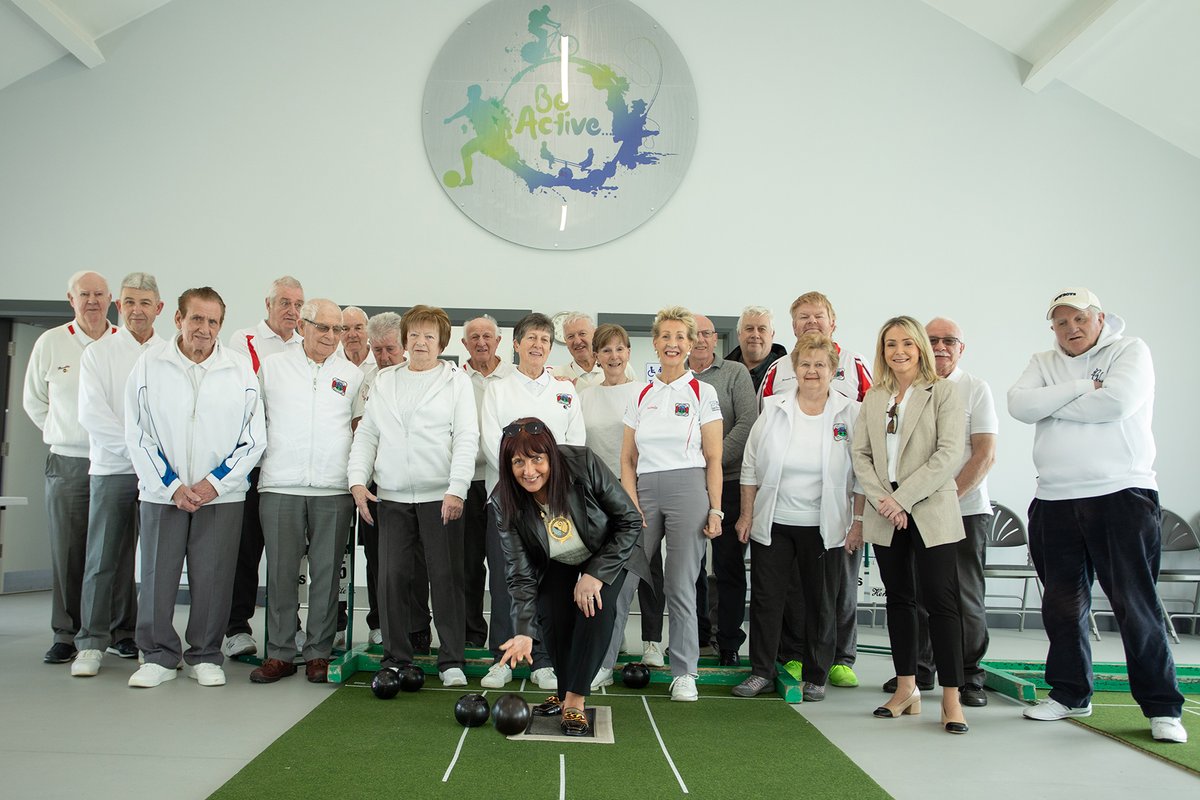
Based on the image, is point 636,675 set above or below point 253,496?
below

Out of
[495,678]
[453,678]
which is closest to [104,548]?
[453,678]

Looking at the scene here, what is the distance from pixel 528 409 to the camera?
3.96m

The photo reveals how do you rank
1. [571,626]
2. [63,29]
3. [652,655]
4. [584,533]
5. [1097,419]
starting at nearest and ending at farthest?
[584,533] → [571,626] → [1097,419] → [652,655] → [63,29]

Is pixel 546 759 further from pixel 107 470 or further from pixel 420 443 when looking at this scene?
pixel 107 470

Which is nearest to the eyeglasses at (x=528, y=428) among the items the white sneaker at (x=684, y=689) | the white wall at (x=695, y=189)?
the white sneaker at (x=684, y=689)

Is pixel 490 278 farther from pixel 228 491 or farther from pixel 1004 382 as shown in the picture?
pixel 1004 382

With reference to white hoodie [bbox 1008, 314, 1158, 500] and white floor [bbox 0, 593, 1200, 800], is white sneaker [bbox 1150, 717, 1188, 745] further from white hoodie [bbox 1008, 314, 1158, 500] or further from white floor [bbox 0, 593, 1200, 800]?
white hoodie [bbox 1008, 314, 1158, 500]

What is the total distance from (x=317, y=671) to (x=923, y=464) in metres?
2.67

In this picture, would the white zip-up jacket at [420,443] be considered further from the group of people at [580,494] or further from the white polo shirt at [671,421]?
the white polo shirt at [671,421]

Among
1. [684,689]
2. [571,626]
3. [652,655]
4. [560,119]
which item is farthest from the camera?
[560,119]

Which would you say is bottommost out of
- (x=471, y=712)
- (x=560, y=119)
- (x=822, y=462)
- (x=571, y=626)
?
(x=471, y=712)

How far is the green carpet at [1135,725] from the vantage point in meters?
3.02

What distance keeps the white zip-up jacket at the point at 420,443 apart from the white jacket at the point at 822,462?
1239mm

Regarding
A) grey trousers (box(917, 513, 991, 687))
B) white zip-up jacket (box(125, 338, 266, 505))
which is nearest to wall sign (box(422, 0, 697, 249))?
white zip-up jacket (box(125, 338, 266, 505))
